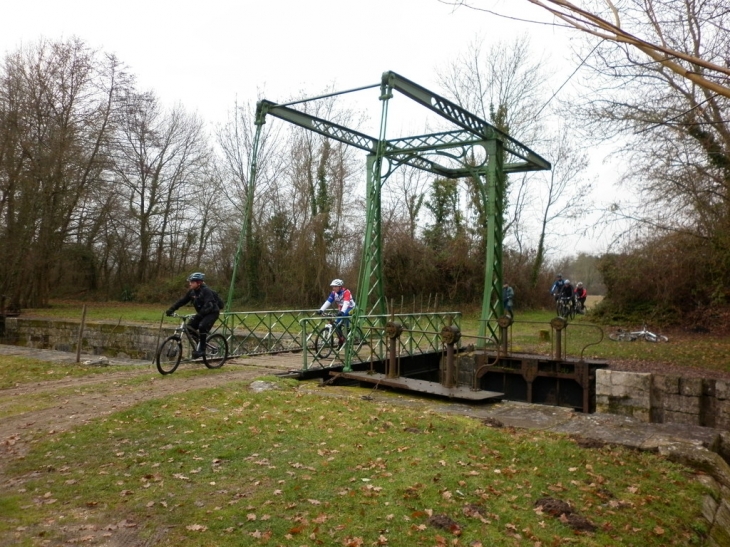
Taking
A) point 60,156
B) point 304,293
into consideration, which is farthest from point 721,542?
point 60,156

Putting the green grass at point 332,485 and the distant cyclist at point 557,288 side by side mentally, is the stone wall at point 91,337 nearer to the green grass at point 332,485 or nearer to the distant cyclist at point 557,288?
the green grass at point 332,485

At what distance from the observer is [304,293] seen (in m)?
28.0

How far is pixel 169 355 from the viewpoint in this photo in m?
10.5

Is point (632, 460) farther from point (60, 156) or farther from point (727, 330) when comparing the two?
point (60, 156)

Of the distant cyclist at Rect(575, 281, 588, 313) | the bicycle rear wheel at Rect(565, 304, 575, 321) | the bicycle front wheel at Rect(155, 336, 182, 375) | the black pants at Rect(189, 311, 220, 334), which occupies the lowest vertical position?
the bicycle front wheel at Rect(155, 336, 182, 375)

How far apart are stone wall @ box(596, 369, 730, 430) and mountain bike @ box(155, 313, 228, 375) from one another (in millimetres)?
7231

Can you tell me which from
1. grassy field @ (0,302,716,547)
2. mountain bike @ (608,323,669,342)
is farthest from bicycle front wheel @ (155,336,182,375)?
mountain bike @ (608,323,669,342)

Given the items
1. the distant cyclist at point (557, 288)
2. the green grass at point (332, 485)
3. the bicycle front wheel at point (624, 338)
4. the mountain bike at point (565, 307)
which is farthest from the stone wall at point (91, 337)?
the mountain bike at point (565, 307)

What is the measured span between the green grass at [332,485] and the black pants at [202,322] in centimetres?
354

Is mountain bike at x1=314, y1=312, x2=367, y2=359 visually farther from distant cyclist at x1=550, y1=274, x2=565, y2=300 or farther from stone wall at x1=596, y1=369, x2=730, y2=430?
distant cyclist at x1=550, y1=274, x2=565, y2=300

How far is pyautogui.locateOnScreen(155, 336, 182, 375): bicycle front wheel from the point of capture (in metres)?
10.4

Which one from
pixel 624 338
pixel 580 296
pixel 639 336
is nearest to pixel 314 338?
pixel 624 338

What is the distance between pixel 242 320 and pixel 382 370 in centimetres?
371

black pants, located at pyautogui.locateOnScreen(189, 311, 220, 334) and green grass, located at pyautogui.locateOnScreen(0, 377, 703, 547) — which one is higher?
black pants, located at pyautogui.locateOnScreen(189, 311, 220, 334)
